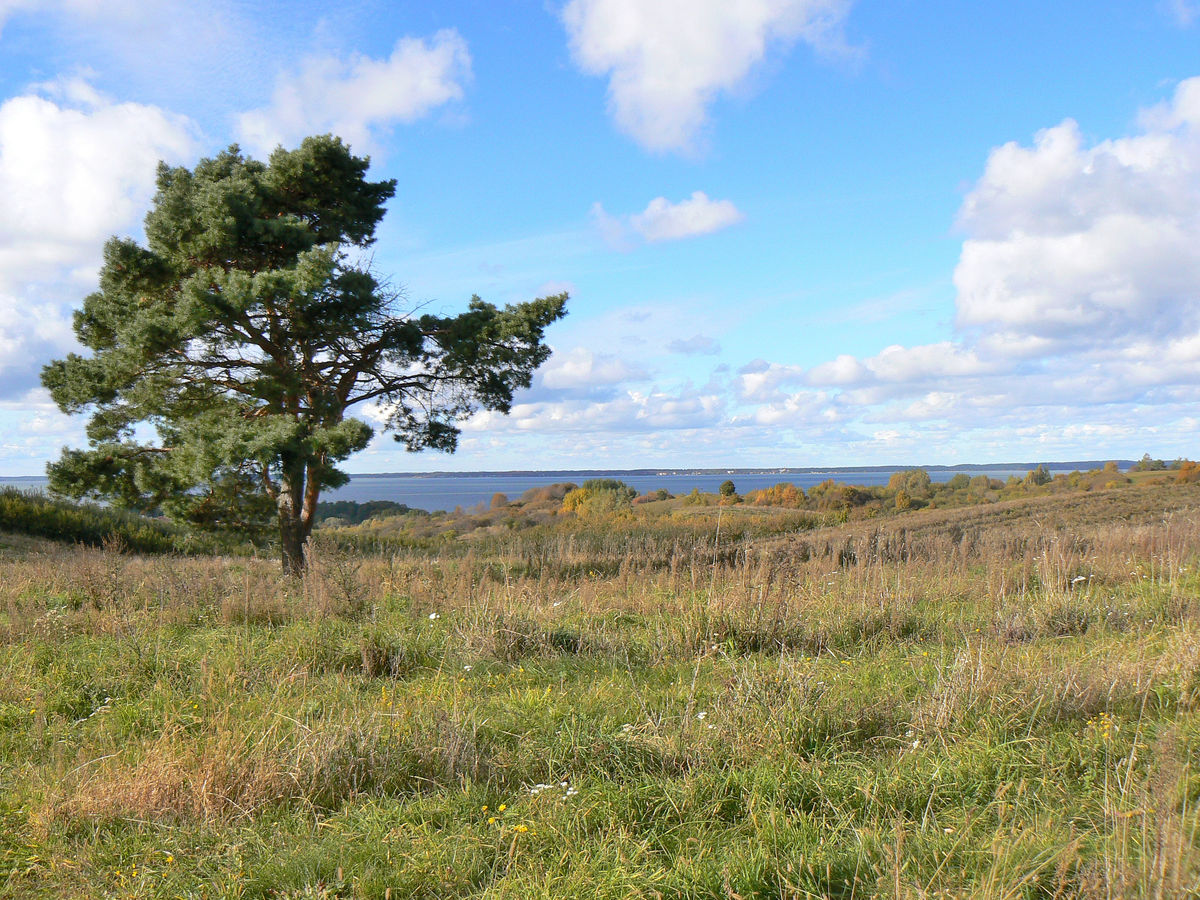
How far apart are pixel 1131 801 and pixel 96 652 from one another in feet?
22.7

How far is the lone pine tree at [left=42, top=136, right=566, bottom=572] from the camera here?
38.4ft

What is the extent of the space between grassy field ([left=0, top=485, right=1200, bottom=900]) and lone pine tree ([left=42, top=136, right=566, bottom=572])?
5567 mm

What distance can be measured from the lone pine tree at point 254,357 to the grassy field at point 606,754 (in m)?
5.57

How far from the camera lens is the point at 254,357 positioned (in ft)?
43.7

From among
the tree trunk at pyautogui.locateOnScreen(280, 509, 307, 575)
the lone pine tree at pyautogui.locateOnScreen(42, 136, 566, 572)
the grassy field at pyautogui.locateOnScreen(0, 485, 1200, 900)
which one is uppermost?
the lone pine tree at pyautogui.locateOnScreen(42, 136, 566, 572)

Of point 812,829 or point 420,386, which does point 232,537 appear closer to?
point 420,386

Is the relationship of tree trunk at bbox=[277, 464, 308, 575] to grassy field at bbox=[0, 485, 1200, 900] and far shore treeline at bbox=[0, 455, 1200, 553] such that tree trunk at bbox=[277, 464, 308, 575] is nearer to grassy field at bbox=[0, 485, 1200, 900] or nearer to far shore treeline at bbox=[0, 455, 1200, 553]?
grassy field at bbox=[0, 485, 1200, 900]

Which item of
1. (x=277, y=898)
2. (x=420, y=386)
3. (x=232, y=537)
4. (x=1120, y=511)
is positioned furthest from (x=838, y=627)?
(x=1120, y=511)

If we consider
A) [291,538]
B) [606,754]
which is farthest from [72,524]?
[606,754]

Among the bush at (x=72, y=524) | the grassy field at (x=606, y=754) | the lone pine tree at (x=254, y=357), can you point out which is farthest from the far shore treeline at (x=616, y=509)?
the grassy field at (x=606, y=754)

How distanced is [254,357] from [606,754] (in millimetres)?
11871

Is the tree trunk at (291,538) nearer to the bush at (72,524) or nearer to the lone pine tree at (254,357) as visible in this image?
the lone pine tree at (254,357)

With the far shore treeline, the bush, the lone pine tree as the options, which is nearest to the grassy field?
the lone pine tree

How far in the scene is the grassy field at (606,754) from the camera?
2693 millimetres
